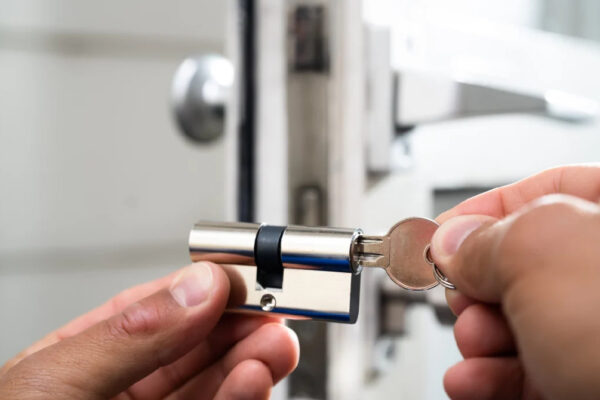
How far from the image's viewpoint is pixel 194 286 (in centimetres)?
34

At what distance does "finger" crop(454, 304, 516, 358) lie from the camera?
30 cm

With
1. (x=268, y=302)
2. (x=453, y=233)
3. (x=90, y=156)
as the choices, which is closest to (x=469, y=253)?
(x=453, y=233)

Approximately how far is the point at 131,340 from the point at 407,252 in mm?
152

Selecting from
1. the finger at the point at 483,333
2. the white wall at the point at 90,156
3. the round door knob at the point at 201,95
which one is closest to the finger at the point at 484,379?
the finger at the point at 483,333

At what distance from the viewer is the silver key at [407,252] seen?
0.32 metres

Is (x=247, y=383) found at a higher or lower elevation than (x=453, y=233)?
lower

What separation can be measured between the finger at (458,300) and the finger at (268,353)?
11 centimetres

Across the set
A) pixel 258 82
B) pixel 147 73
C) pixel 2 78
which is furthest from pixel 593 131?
pixel 2 78

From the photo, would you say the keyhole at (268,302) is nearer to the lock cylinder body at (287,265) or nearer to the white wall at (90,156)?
the lock cylinder body at (287,265)

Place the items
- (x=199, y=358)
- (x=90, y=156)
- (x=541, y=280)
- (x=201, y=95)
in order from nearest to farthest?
(x=541, y=280)
(x=199, y=358)
(x=201, y=95)
(x=90, y=156)

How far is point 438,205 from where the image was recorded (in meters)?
0.60

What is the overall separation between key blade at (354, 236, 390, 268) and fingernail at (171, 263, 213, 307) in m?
0.08

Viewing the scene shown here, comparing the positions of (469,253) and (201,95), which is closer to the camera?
(469,253)

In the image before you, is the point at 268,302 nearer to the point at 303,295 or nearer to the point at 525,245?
the point at 303,295
